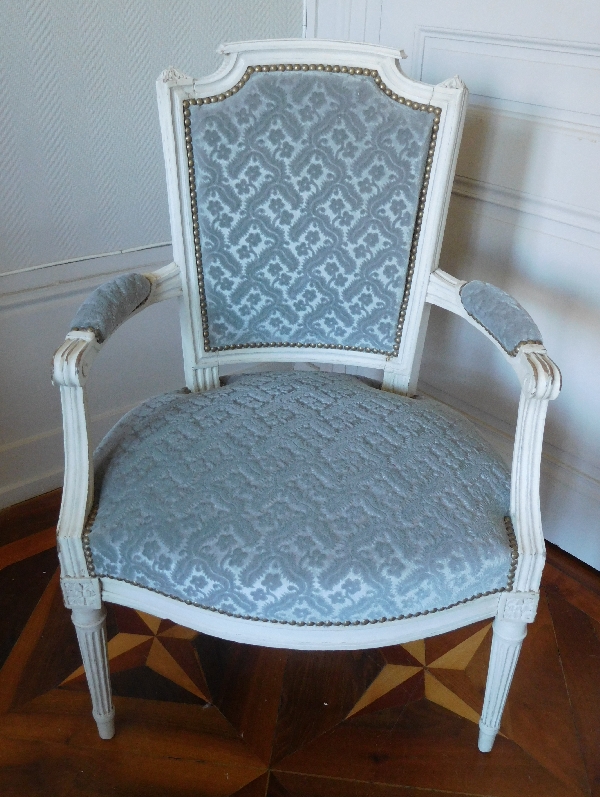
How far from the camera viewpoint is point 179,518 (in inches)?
30.5

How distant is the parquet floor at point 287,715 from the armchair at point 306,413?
0.06 meters

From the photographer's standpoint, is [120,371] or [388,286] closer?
[388,286]

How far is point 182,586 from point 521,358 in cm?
44

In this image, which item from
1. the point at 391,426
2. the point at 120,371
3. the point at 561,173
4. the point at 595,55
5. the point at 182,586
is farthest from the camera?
the point at 120,371

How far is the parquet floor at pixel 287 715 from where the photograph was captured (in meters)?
0.94

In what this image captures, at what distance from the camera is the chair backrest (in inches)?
36.1

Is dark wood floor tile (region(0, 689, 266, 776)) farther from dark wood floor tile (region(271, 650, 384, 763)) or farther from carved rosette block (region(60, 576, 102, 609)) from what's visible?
carved rosette block (region(60, 576, 102, 609))

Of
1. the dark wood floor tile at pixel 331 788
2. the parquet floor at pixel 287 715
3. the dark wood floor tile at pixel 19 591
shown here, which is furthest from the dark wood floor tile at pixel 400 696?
the dark wood floor tile at pixel 19 591

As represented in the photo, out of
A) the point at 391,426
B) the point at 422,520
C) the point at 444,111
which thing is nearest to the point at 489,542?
the point at 422,520

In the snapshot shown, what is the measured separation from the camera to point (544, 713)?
104 centimetres

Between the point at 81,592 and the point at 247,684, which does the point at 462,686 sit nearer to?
the point at 247,684

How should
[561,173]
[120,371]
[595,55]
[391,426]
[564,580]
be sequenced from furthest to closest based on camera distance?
1. [120,371]
2. [564,580]
3. [561,173]
4. [595,55]
5. [391,426]

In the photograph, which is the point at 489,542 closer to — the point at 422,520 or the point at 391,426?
the point at 422,520

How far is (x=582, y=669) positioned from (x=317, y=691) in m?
0.41
